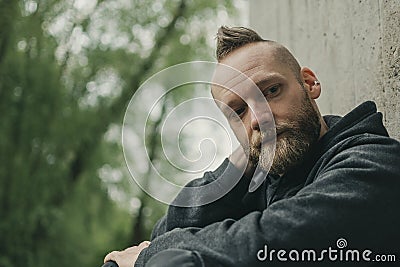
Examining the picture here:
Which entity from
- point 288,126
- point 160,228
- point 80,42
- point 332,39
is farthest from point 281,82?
point 80,42

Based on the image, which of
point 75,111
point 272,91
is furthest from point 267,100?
point 75,111

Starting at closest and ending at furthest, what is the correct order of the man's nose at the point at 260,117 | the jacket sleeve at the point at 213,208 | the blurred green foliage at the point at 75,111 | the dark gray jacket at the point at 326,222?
the dark gray jacket at the point at 326,222, the man's nose at the point at 260,117, the jacket sleeve at the point at 213,208, the blurred green foliage at the point at 75,111

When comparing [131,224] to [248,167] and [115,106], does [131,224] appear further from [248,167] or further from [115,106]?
[248,167]

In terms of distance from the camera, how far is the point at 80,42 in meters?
3.18

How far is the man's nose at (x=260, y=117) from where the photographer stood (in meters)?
0.81

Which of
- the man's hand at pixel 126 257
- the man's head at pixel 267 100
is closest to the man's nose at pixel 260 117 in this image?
the man's head at pixel 267 100

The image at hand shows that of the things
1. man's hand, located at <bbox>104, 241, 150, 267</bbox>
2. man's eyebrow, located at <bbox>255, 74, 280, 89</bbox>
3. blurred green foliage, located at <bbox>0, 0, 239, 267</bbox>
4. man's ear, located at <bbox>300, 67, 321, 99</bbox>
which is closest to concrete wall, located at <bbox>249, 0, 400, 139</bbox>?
man's ear, located at <bbox>300, 67, 321, 99</bbox>

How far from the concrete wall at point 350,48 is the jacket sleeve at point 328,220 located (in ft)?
1.00

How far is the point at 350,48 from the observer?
119cm

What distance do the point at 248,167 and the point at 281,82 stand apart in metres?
0.16

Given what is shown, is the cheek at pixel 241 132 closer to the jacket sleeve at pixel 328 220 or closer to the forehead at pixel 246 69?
the forehead at pixel 246 69

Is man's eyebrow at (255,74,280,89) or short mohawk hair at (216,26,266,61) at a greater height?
short mohawk hair at (216,26,266,61)

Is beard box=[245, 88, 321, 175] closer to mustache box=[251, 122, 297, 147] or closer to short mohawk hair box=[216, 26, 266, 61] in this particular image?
mustache box=[251, 122, 297, 147]

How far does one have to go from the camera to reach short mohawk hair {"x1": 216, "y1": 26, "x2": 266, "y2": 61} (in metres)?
0.89
